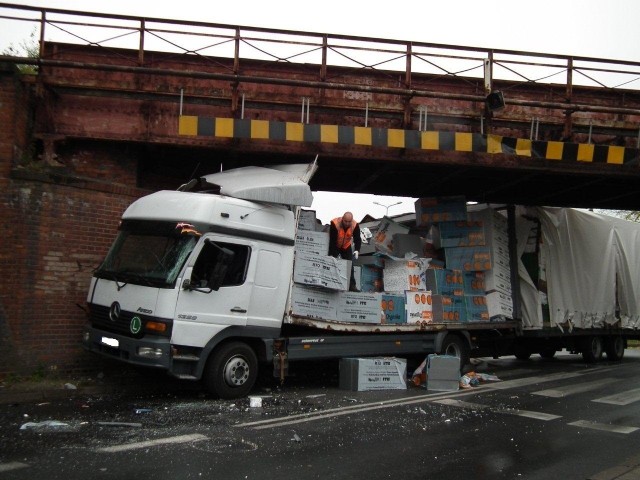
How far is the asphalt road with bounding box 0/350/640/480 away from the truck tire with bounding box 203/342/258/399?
238mm

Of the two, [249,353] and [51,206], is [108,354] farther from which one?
[51,206]

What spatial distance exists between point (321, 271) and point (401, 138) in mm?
2855

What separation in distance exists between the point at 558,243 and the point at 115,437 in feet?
36.2

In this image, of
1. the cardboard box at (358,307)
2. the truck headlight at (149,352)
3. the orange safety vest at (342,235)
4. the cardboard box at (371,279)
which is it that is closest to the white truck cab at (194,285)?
the truck headlight at (149,352)

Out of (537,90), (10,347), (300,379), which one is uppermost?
(537,90)

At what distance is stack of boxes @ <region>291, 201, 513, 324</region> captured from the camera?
9.27 metres

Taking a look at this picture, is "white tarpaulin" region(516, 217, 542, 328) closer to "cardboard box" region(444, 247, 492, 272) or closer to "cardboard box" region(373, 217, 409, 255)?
"cardboard box" region(444, 247, 492, 272)

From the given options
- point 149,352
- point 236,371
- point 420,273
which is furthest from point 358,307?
point 149,352

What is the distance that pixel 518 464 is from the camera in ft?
17.8

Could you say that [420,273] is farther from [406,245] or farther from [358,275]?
[358,275]

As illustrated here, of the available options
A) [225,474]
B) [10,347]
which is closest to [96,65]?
[10,347]

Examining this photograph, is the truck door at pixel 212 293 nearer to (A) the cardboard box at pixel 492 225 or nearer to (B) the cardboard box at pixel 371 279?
(B) the cardboard box at pixel 371 279

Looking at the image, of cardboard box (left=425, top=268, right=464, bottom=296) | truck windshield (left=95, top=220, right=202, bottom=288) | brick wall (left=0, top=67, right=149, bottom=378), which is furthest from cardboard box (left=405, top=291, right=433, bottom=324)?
brick wall (left=0, top=67, right=149, bottom=378)

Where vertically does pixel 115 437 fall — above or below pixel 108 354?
below
